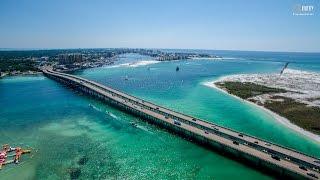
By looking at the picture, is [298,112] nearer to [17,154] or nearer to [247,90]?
[247,90]

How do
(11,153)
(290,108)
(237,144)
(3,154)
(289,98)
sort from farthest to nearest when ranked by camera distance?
1. (289,98)
2. (290,108)
3. (237,144)
4. (11,153)
5. (3,154)

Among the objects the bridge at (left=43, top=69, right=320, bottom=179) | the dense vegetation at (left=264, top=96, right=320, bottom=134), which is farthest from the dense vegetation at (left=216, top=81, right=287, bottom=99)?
the bridge at (left=43, top=69, right=320, bottom=179)

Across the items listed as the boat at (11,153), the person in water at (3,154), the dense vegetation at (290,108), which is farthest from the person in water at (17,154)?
the dense vegetation at (290,108)

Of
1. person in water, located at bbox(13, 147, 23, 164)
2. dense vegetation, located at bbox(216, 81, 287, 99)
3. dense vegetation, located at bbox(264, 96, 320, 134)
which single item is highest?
dense vegetation, located at bbox(216, 81, 287, 99)

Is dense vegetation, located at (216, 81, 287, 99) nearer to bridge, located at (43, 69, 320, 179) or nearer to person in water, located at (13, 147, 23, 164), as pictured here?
bridge, located at (43, 69, 320, 179)

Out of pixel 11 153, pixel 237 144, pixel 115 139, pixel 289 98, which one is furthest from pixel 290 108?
pixel 11 153

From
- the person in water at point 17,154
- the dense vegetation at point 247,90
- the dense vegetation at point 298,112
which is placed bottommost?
the person in water at point 17,154

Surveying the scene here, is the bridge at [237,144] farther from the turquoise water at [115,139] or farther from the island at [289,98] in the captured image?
the island at [289,98]

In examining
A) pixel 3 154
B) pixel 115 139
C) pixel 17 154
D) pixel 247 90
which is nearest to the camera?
pixel 3 154
